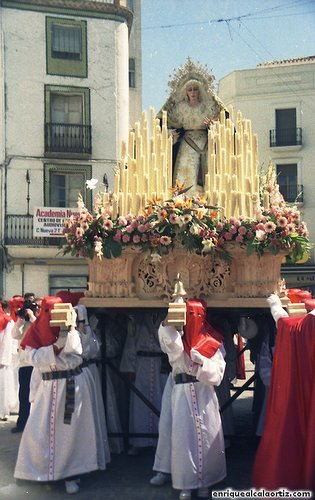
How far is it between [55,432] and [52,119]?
56.2 ft

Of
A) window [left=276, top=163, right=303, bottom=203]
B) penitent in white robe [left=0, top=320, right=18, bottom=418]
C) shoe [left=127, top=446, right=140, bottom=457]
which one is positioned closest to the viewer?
shoe [left=127, top=446, right=140, bottom=457]

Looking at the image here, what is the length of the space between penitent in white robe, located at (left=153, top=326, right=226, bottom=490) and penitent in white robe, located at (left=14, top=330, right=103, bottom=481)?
73cm

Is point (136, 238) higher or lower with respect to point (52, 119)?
lower

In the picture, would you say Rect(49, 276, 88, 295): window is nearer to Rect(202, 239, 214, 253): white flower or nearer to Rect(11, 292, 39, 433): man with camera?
Rect(11, 292, 39, 433): man with camera

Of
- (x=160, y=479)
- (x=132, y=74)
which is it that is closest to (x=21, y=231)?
(x=132, y=74)

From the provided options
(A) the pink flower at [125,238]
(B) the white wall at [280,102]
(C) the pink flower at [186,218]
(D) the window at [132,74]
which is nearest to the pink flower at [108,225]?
(A) the pink flower at [125,238]

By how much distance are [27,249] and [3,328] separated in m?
11.9

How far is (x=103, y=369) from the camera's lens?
24.8 ft

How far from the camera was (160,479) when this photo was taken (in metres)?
6.39

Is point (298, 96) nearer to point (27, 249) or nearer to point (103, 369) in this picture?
point (27, 249)

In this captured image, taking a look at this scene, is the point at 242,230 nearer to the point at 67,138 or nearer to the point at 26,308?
the point at 26,308

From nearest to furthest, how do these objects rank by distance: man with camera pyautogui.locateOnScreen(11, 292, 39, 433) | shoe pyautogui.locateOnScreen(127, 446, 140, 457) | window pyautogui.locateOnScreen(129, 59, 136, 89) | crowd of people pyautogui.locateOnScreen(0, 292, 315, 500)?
crowd of people pyautogui.locateOnScreen(0, 292, 315, 500), shoe pyautogui.locateOnScreen(127, 446, 140, 457), man with camera pyautogui.locateOnScreen(11, 292, 39, 433), window pyautogui.locateOnScreen(129, 59, 136, 89)

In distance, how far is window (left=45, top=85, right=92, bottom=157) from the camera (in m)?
21.9

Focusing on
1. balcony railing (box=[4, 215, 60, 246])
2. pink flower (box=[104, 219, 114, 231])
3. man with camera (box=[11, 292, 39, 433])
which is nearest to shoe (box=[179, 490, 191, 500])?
pink flower (box=[104, 219, 114, 231])
